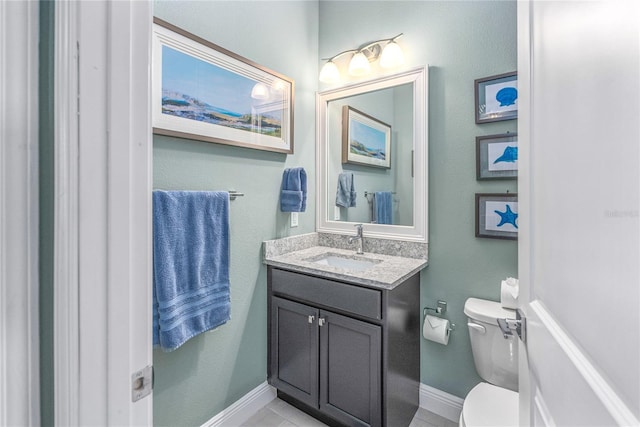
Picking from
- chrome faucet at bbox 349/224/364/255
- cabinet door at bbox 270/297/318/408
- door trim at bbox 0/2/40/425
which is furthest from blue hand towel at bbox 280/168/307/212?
door trim at bbox 0/2/40/425

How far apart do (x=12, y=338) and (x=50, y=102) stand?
35 cm

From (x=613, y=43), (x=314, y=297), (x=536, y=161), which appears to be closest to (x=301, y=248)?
(x=314, y=297)

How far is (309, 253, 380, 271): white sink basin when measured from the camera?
1875 mm

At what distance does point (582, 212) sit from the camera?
0.50m

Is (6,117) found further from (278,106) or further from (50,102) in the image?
(278,106)

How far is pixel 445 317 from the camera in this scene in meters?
1.73

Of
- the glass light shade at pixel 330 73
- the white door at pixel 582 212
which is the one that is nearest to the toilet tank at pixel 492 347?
the white door at pixel 582 212

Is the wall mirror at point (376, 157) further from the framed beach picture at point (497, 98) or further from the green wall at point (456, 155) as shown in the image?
the framed beach picture at point (497, 98)

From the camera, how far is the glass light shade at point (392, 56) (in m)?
1.84

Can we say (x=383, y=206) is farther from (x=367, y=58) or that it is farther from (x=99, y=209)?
(x=99, y=209)

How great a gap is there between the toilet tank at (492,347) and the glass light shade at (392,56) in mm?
1454

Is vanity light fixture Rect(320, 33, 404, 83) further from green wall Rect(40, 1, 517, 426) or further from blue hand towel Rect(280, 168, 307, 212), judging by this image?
blue hand towel Rect(280, 168, 307, 212)

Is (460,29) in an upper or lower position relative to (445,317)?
upper

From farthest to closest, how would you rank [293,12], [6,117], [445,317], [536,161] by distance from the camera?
[293,12] → [445,317] → [536,161] → [6,117]
